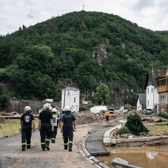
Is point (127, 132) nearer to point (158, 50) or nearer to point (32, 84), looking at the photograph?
point (32, 84)

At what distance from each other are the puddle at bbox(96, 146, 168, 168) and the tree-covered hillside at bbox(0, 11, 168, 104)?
222 ft

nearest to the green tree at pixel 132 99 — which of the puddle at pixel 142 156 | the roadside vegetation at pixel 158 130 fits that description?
the roadside vegetation at pixel 158 130

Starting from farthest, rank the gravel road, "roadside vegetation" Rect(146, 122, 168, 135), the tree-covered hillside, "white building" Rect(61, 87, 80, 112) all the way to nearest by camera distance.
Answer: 1. the tree-covered hillside
2. "white building" Rect(61, 87, 80, 112)
3. "roadside vegetation" Rect(146, 122, 168, 135)
4. the gravel road

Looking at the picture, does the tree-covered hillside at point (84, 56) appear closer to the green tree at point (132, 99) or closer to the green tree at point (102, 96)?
the green tree at point (132, 99)

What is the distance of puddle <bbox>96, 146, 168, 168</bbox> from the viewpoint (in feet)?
Answer: 27.3

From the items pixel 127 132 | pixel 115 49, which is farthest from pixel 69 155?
pixel 115 49

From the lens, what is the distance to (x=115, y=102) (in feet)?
319

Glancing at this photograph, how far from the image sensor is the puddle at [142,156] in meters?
8.32

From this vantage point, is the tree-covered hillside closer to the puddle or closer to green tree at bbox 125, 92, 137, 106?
green tree at bbox 125, 92, 137, 106

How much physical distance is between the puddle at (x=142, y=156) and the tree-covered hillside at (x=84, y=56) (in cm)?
6761

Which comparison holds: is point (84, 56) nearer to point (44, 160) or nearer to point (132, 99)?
point (132, 99)

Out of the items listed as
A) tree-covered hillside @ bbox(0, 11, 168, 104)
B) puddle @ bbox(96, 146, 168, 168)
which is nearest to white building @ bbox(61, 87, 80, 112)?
tree-covered hillside @ bbox(0, 11, 168, 104)

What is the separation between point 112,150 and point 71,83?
83.9 meters

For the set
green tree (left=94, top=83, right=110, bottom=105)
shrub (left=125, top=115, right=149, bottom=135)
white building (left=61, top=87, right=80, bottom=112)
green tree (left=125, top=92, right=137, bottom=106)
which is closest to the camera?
shrub (left=125, top=115, right=149, bottom=135)
